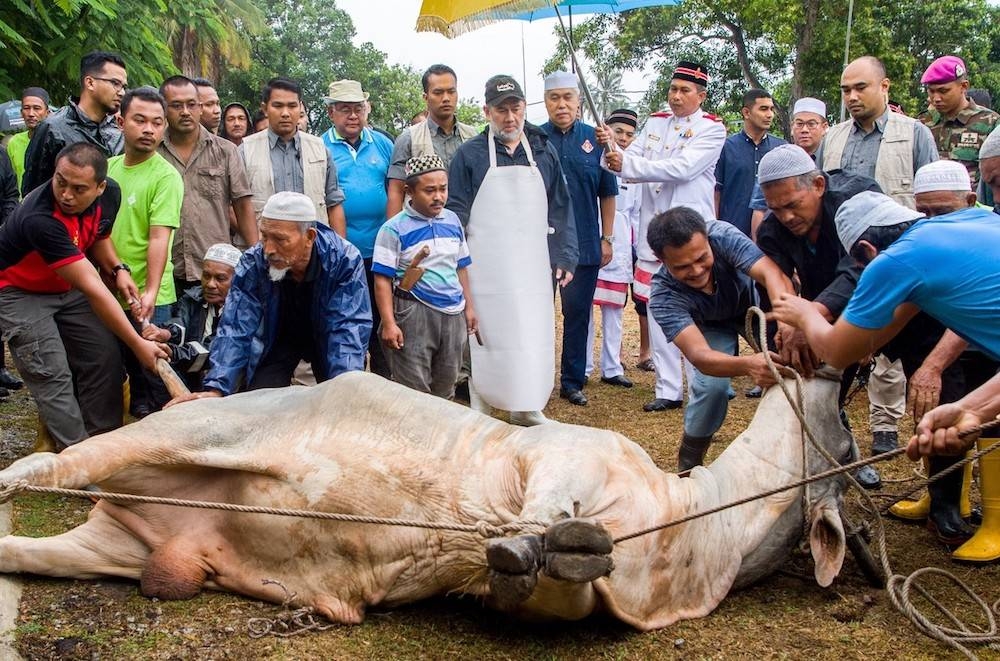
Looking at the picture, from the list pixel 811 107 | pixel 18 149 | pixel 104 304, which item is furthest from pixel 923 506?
pixel 18 149

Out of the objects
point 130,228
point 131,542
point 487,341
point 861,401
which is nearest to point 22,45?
point 130,228

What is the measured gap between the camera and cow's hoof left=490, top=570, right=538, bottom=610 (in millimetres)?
2859

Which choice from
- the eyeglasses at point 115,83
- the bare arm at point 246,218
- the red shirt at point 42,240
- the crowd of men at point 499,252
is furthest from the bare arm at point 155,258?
the eyeglasses at point 115,83

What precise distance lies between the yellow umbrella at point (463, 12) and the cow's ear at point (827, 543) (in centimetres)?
441

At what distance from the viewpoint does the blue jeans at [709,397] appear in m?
4.99

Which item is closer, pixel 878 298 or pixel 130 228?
pixel 878 298

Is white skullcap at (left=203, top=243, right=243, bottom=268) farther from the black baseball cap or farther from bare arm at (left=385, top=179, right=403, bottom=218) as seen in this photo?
the black baseball cap

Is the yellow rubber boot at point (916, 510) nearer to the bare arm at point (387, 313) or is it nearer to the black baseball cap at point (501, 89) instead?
the bare arm at point (387, 313)

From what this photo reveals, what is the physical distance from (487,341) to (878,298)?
331 centimetres

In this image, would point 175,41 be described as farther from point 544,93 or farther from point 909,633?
point 909,633

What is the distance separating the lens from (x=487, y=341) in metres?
6.33

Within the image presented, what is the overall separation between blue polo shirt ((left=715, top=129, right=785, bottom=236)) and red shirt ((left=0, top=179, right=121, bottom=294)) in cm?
456

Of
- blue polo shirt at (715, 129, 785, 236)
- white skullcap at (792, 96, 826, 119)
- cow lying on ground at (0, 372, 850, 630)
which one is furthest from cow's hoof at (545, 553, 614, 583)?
white skullcap at (792, 96, 826, 119)

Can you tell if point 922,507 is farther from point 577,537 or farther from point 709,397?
point 577,537
